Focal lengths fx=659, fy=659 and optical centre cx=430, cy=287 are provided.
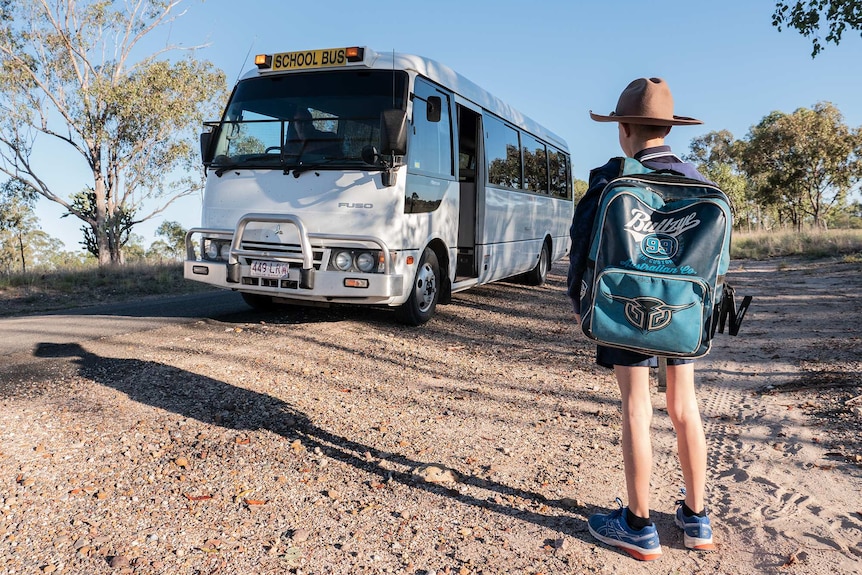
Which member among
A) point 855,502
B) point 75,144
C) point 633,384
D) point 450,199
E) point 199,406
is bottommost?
point 855,502

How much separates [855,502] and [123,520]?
351 cm

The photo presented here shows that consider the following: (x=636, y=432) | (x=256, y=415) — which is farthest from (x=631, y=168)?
(x=256, y=415)

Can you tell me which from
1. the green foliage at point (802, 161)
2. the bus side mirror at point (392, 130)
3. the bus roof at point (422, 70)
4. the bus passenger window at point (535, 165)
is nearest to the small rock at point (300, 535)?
the bus side mirror at point (392, 130)

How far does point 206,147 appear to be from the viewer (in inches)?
297

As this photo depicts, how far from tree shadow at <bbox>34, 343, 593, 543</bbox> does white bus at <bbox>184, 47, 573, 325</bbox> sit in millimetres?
1778

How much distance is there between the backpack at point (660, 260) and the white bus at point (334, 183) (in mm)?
4212

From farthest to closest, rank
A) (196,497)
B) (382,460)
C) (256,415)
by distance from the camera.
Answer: (256,415), (382,460), (196,497)

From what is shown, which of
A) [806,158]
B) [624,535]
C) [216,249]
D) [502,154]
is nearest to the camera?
[624,535]

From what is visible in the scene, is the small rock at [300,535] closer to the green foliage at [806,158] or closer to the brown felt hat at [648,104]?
the brown felt hat at [648,104]

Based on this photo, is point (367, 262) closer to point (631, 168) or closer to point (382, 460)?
point (382, 460)

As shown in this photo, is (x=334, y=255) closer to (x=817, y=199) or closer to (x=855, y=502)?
(x=855, y=502)

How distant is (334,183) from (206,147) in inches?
71.4

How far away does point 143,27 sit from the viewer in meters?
29.3

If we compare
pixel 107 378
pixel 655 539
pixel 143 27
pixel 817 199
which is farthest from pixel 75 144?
pixel 817 199
